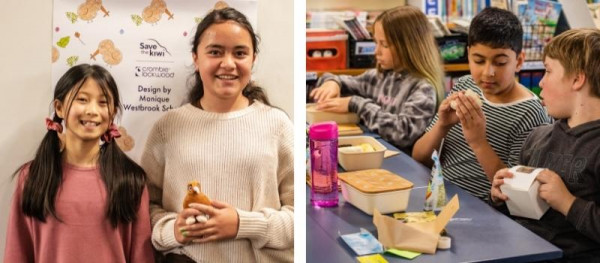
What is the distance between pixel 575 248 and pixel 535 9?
0.67m

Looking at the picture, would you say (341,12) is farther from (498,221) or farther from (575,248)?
(575,248)

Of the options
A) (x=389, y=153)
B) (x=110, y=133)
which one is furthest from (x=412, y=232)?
(x=110, y=133)

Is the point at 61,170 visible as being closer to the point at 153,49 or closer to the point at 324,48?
the point at 153,49

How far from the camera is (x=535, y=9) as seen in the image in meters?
1.61

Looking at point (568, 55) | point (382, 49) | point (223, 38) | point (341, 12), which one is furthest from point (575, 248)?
point (223, 38)

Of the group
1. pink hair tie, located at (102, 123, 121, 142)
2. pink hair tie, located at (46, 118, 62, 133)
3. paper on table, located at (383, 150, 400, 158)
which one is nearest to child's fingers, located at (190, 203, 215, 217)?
pink hair tie, located at (102, 123, 121, 142)

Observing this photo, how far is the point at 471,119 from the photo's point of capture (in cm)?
162

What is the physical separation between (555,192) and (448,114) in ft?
1.20

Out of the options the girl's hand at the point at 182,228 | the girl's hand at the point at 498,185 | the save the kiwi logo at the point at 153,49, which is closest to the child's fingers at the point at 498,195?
the girl's hand at the point at 498,185

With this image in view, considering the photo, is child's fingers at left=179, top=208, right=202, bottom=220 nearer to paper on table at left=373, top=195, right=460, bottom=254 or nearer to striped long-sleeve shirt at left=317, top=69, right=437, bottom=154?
paper on table at left=373, top=195, right=460, bottom=254

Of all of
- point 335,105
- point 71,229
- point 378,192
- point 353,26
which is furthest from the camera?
point 335,105

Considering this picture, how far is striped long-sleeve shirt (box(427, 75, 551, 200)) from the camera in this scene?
1.57 metres

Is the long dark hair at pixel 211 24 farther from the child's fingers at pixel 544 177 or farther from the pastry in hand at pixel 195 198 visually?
the child's fingers at pixel 544 177

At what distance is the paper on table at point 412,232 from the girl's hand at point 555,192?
0.23m
